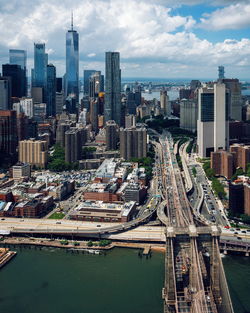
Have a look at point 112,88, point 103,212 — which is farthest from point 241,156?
point 112,88

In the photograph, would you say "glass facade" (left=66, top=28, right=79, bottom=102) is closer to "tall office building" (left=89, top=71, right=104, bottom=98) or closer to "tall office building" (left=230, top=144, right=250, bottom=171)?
"tall office building" (left=89, top=71, right=104, bottom=98)

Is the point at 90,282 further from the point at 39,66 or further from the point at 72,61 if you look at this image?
the point at 72,61

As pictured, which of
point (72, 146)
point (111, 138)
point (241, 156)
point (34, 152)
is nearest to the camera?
point (241, 156)

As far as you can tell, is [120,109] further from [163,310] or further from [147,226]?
[163,310]

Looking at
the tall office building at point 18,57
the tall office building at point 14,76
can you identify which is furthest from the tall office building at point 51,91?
the tall office building at point 18,57

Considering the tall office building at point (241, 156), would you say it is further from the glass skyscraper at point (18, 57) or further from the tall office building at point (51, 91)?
the glass skyscraper at point (18, 57)

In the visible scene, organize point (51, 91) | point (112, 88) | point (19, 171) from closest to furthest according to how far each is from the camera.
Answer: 1. point (19, 171)
2. point (112, 88)
3. point (51, 91)
